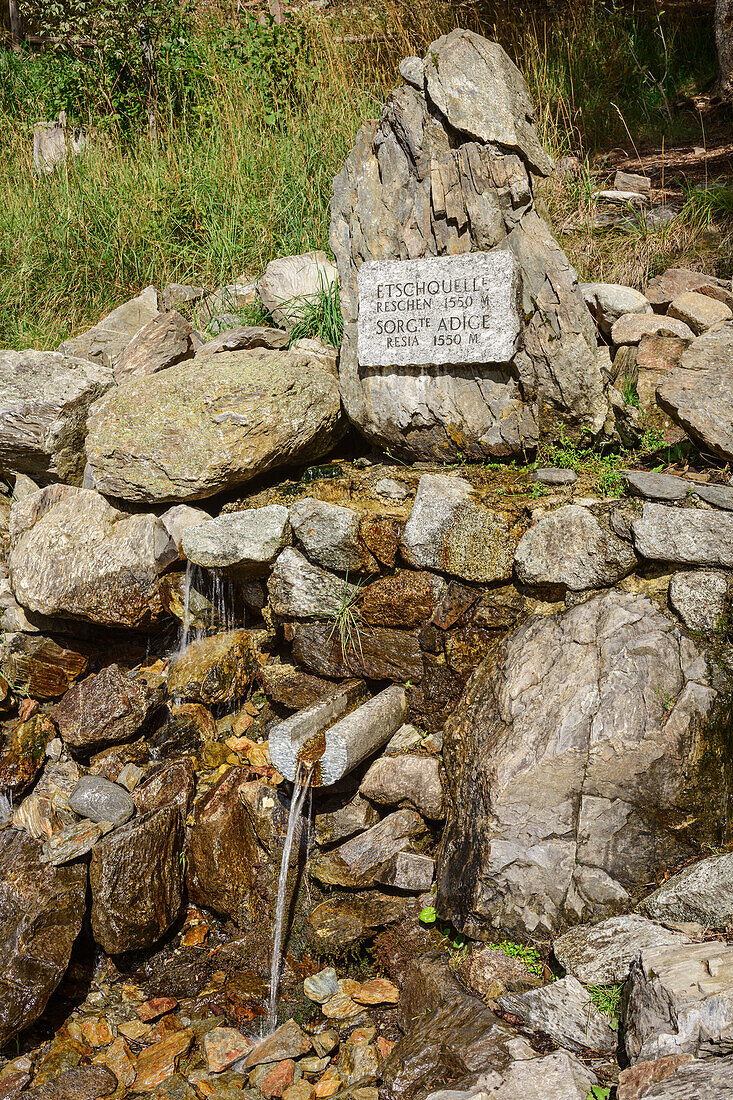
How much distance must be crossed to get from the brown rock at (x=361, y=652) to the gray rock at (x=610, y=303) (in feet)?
8.31

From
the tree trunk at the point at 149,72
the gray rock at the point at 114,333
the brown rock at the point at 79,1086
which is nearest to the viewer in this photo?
the brown rock at the point at 79,1086

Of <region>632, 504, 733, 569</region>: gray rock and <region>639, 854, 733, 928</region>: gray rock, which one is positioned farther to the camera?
<region>632, 504, 733, 569</region>: gray rock

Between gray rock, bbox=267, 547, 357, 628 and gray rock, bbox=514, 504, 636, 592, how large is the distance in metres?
0.97

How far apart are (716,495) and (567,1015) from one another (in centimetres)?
235

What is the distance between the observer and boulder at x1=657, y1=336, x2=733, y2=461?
13.8 ft

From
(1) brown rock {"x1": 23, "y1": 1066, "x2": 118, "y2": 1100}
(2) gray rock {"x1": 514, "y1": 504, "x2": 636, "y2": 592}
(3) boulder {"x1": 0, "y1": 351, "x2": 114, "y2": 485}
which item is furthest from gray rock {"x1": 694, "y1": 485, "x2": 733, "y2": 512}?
(3) boulder {"x1": 0, "y1": 351, "x2": 114, "y2": 485}

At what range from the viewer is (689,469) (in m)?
4.42

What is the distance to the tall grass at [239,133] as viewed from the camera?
738 centimetres

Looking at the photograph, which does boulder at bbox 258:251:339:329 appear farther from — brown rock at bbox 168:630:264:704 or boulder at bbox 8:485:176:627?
brown rock at bbox 168:630:264:704

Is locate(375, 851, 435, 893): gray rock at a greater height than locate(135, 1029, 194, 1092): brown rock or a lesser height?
greater

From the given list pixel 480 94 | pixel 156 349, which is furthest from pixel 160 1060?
pixel 480 94

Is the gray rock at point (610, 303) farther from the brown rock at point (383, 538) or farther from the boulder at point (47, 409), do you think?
the boulder at point (47, 409)

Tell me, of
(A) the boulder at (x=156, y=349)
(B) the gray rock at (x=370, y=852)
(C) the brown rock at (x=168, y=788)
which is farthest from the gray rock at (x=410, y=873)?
(A) the boulder at (x=156, y=349)

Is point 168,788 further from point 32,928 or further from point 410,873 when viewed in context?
point 410,873
